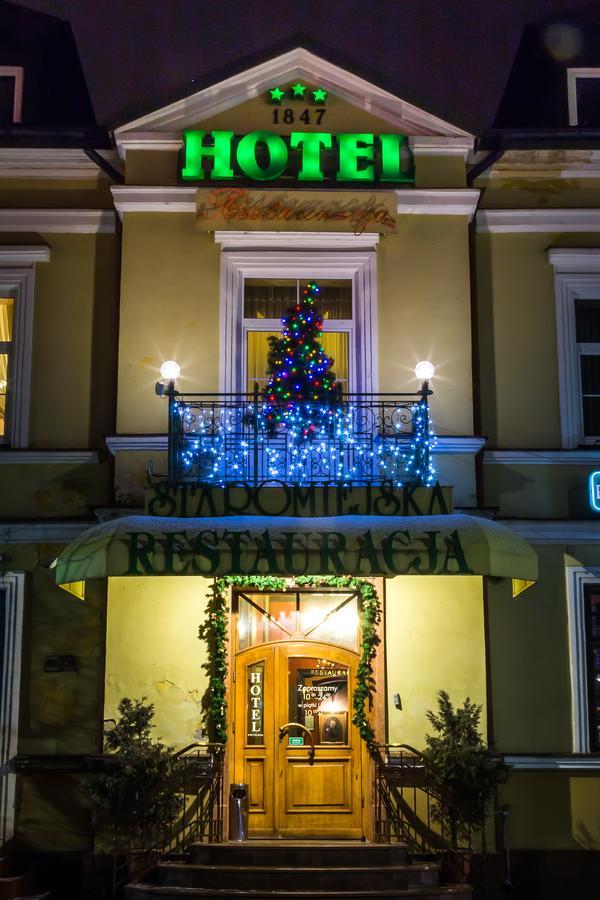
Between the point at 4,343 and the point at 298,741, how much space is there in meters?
6.32

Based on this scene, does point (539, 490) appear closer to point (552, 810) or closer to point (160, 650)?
point (552, 810)

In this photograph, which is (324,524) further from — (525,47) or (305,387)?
(525,47)

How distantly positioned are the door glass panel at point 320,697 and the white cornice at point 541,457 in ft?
10.5

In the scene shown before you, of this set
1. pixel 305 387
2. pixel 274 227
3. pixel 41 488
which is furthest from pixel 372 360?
pixel 41 488

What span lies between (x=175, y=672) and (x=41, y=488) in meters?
2.87

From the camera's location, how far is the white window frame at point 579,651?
544 inches

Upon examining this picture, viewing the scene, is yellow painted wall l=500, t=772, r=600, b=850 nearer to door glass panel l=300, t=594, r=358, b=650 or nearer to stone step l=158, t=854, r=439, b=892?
stone step l=158, t=854, r=439, b=892

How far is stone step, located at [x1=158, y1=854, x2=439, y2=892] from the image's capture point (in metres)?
12.0

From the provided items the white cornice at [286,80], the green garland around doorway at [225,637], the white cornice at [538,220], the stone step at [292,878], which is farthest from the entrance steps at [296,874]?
the white cornice at [286,80]

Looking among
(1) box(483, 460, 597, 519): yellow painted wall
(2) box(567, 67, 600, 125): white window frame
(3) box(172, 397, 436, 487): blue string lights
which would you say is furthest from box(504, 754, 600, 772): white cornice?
(2) box(567, 67, 600, 125): white window frame

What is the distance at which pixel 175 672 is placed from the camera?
13.8 meters

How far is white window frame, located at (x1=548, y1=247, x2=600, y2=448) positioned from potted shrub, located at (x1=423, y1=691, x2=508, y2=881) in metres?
3.96

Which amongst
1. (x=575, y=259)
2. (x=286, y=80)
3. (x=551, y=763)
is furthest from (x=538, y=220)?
(x=551, y=763)

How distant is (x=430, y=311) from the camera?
14.7 metres
